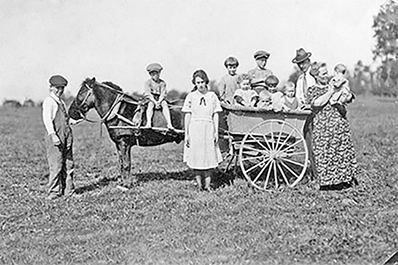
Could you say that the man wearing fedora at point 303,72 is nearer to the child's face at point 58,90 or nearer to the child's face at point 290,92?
the child's face at point 290,92

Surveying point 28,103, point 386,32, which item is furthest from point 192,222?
point 28,103

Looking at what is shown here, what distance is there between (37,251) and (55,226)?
48.9 inches

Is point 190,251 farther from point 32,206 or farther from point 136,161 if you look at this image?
point 136,161

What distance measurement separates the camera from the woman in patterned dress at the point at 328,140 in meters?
10.1

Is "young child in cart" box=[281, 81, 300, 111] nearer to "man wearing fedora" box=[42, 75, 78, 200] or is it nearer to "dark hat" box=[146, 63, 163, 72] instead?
"dark hat" box=[146, 63, 163, 72]

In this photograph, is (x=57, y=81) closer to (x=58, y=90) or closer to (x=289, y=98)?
(x=58, y=90)

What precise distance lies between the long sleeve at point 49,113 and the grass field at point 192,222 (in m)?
1.30

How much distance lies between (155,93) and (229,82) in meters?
1.38

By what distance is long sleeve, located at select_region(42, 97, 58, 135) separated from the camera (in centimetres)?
1005

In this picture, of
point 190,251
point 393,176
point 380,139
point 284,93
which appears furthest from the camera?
point 380,139

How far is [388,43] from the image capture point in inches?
1764

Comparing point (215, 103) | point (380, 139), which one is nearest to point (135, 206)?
point (215, 103)

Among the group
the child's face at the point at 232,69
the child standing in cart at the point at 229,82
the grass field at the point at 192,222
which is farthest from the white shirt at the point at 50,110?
the child's face at the point at 232,69

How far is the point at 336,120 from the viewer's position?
33.0 feet
